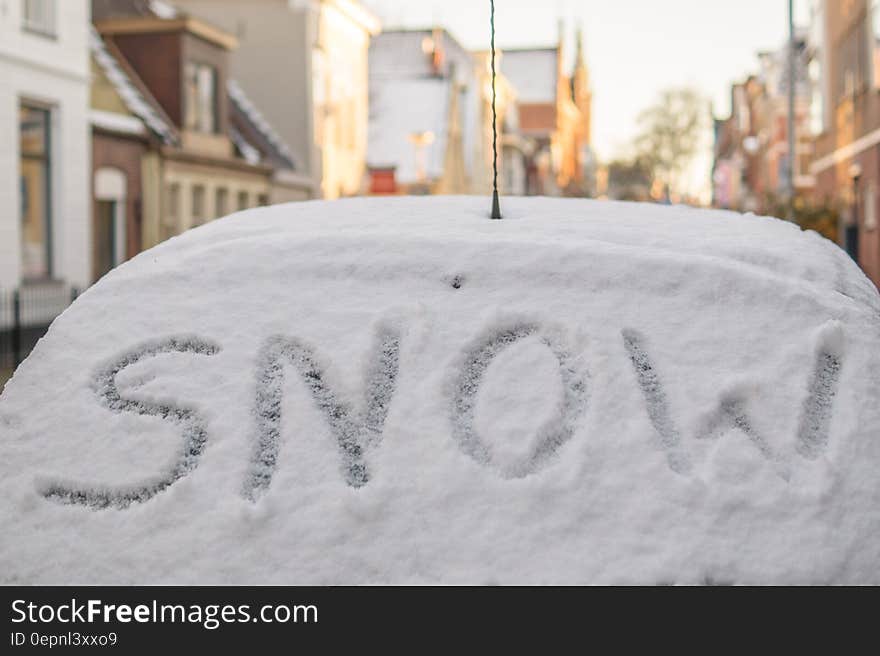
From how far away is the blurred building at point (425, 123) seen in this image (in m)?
38.1

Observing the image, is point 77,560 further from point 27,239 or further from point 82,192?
point 82,192

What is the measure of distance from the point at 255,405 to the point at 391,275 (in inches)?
12.7

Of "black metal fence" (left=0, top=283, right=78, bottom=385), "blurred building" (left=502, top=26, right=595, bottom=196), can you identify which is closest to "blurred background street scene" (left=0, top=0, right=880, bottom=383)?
"black metal fence" (left=0, top=283, right=78, bottom=385)

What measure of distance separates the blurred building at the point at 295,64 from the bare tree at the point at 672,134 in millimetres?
50966

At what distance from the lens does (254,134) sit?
97.2 ft

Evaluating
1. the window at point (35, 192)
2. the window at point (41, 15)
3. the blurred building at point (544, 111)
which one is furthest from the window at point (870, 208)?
the blurred building at point (544, 111)

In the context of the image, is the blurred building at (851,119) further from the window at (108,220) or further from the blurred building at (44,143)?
the blurred building at (44,143)

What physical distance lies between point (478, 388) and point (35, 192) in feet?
57.8

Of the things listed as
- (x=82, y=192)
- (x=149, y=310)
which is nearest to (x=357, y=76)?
(x=82, y=192)

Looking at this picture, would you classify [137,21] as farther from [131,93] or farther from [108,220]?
[108,220]

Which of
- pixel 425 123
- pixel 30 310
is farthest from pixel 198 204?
pixel 425 123

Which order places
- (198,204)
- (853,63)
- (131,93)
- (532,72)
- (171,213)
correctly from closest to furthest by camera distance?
(131,93)
(171,213)
(198,204)
(853,63)
(532,72)

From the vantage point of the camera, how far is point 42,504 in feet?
6.24

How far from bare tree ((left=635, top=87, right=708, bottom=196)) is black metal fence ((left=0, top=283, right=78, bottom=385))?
6583 centimetres
